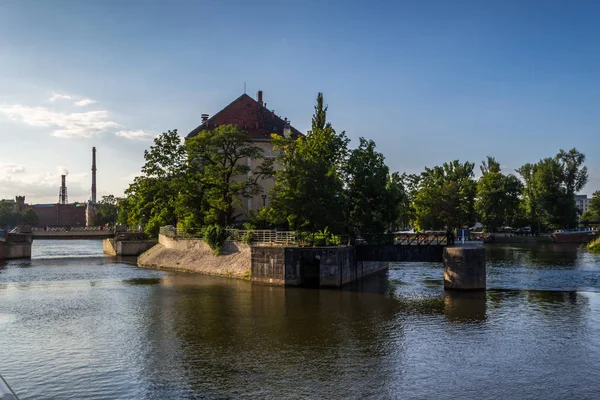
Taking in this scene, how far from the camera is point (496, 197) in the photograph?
118500mm

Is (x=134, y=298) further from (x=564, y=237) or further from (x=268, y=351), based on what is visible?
(x=564, y=237)

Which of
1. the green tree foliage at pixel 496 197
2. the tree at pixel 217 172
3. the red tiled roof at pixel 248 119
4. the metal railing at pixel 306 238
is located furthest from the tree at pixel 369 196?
the green tree foliage at pixel 496 197

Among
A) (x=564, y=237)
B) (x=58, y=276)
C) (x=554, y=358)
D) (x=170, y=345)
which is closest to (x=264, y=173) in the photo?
(x=58, y=276)

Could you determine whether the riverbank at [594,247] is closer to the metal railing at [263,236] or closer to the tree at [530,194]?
the tree at [530,194]

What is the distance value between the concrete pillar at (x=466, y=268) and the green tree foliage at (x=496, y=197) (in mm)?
83236

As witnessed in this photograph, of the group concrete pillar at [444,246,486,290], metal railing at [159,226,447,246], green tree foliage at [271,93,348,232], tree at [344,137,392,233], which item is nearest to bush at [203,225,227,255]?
metal railing at [159,226,447,246]

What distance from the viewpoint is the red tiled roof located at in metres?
74.1

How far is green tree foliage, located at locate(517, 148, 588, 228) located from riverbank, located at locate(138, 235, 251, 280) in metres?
83.9

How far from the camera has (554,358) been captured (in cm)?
2159

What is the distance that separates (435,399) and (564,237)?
3989 inches

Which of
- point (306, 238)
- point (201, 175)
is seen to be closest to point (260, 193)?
point (201, 175)

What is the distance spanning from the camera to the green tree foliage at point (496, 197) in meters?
118

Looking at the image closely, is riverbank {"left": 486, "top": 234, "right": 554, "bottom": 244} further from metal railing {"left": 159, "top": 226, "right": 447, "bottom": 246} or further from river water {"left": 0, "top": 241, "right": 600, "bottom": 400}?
river water {"left": 0, "top": 241, "right": 600, "bottom": 400}

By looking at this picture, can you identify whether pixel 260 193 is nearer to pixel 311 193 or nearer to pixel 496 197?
pixel 311 193
